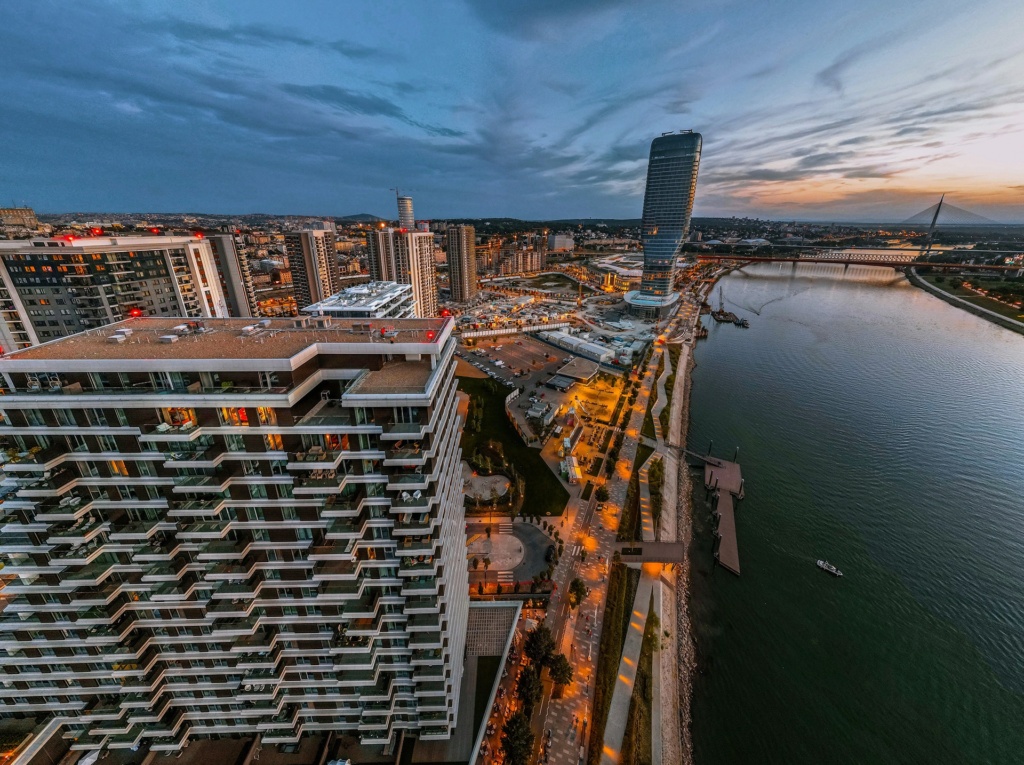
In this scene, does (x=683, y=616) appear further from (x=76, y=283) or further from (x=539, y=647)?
(x=76, y=283)

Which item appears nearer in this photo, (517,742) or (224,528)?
(224,528)

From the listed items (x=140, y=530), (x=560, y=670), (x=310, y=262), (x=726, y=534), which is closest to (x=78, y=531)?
(x=140, y=530)

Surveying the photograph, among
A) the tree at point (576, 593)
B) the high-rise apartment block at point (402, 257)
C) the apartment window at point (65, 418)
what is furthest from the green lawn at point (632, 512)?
the high-rise apartment block at point (402, 257)

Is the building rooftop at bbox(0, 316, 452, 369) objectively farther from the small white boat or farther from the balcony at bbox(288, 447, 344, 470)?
the small white boat

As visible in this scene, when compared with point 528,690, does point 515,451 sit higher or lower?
higher

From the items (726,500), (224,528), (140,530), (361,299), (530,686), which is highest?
(361,299)

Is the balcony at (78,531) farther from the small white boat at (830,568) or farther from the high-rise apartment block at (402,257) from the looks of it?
the high-rise apartment block at (402,257)
